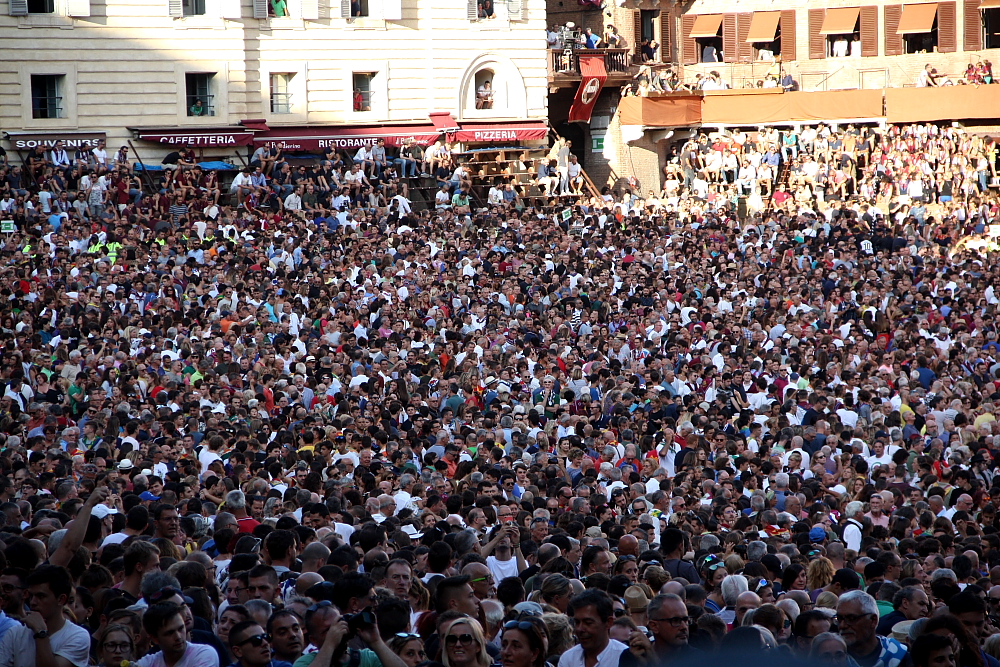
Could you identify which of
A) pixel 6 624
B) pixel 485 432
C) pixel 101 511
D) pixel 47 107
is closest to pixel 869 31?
pixel 47 107

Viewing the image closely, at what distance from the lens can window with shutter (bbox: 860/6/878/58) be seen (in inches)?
1636

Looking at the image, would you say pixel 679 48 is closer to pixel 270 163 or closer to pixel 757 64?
pixel 757 64

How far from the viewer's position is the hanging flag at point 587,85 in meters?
41.0

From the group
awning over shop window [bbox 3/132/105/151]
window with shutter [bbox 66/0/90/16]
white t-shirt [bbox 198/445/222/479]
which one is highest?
window with shutter [bbox 66/0/90/16]

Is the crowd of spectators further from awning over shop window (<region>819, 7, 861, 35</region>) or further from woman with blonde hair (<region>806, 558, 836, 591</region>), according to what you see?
woman with blonde hair (<region>806, 558, 836, 591</region>)

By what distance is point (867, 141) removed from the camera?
37.9 meters

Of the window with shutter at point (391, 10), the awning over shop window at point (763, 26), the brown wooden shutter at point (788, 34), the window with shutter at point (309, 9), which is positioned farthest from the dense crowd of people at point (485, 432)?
the awning over shop window at point (763, 26)

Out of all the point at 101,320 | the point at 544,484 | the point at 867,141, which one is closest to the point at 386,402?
the point at 544,484

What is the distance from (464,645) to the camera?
6.07 metres

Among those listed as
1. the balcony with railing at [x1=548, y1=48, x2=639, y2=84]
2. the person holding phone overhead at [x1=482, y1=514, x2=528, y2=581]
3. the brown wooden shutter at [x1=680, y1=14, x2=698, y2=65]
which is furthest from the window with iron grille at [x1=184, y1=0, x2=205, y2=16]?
the person holding phone overhead at [x1=482, y1=514, x2=528, y2=581]

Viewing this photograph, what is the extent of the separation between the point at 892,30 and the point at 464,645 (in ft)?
128

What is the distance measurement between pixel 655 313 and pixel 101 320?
28.0 ft

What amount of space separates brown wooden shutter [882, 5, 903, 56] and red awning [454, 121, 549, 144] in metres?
11.5

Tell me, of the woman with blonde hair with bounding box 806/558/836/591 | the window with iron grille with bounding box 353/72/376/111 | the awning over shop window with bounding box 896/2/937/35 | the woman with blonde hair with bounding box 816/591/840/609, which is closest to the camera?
the woman with blonde hair with bounding box 816/591/840/609
